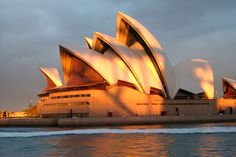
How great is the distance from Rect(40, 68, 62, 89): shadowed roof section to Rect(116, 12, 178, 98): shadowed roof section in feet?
53.7

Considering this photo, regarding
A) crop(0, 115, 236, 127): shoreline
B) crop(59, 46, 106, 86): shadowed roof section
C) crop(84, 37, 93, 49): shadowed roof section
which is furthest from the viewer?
crop(84, 37, 93, 49): shadowed roof section

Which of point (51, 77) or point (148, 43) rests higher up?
point (148, 43)

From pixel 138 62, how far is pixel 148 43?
354 cm

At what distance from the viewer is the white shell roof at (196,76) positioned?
221 ft

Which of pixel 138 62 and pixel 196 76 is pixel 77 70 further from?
pixel 196 76

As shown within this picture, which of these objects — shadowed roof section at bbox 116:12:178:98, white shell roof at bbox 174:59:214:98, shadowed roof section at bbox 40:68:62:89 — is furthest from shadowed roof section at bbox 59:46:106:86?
white shell roof at bbox 174:59:214:98

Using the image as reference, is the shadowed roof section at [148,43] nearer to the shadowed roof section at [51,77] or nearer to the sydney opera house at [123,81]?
the sydney opera house at [123,81]

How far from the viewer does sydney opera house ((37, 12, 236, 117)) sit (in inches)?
2393

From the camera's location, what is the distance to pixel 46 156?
65.9 feet

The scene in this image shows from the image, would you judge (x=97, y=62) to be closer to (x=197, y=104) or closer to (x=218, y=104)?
(x=197, y=104)

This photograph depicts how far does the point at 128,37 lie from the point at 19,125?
2182 cm

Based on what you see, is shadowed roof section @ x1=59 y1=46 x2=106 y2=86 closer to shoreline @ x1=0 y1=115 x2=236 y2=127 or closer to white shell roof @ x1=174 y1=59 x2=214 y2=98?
shoreline @ x1=0 y1=115 x2=236 y2=127

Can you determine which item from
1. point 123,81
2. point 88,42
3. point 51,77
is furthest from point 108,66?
point 51,77

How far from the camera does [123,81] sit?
2420 inches
